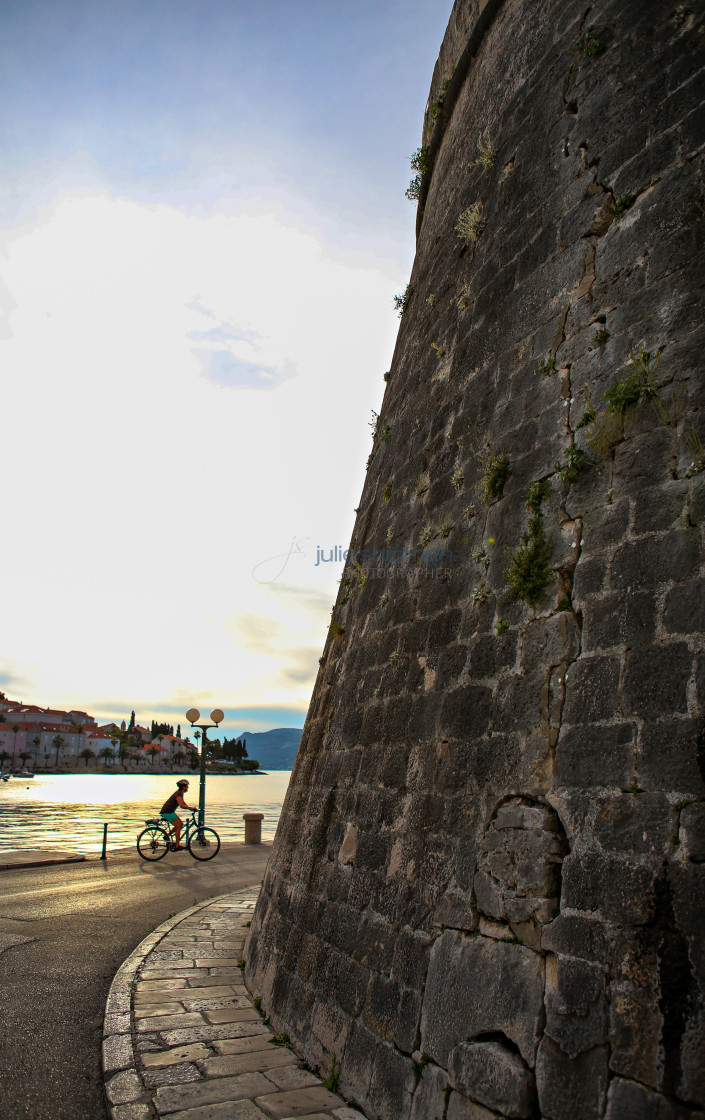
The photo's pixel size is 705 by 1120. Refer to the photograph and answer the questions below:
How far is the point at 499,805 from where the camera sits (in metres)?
3.08

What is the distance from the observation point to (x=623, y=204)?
3.49 m

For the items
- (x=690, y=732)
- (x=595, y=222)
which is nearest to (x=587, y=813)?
(x=690, y=732)

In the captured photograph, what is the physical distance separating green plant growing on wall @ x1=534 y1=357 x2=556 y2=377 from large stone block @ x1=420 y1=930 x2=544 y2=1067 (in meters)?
2.86

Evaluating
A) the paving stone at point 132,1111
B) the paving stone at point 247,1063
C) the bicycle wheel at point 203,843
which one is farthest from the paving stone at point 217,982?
the bicycle wheel at point 203,843

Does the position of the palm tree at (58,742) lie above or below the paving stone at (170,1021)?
below

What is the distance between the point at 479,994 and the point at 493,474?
2.58m

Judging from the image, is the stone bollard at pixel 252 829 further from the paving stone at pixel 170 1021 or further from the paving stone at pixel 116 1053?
the paving stone at pixel 116 1053

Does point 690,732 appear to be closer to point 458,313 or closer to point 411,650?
point 411,650

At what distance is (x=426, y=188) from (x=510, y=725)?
23.8 ft

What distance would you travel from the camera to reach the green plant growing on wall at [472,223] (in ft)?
17.0

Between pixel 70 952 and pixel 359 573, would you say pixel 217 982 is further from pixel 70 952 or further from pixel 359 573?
pixel 359 573

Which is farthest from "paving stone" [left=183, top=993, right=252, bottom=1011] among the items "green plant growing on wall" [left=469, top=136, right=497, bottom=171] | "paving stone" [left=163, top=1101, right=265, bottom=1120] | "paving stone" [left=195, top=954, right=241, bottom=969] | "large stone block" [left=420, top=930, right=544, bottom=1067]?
"green plant growing on wall" [left=469, top=136, right=497, bottom=171]

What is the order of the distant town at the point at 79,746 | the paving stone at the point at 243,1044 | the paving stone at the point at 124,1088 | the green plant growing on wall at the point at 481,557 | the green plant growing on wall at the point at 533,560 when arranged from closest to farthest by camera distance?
1. the green plant growing on wall at the point at 533,560
2. the paving stone at the point at 124,1088
3. the green plant growing on wall at the point at 481,557
4. the paving stone at the point at 243,1044
5. the distant town at the point at 79,746

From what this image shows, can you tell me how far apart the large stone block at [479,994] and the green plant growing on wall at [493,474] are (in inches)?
89.9
